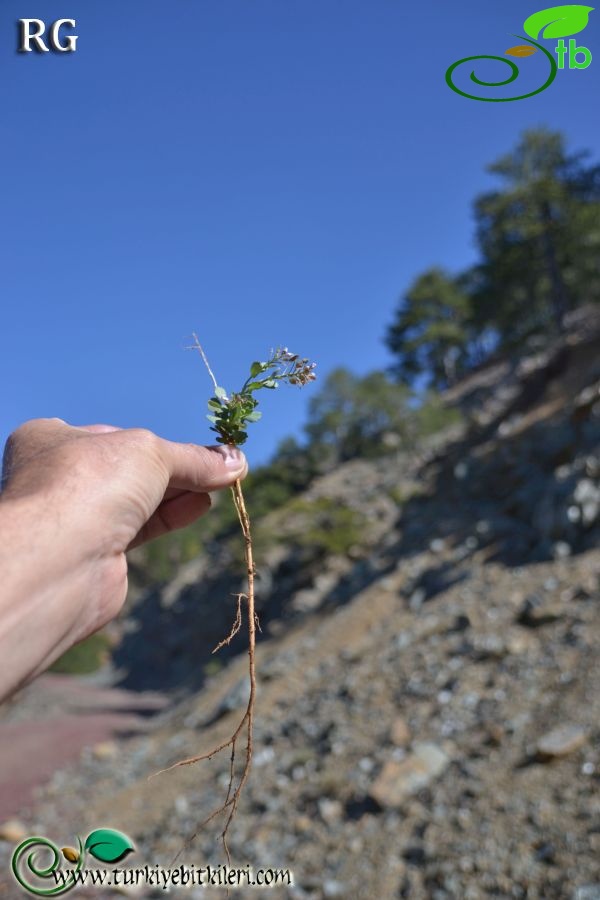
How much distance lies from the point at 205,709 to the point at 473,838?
979 cm

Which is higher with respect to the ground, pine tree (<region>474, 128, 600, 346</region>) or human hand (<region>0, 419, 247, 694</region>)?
pine tree (<region>474, 128, 600, 346</region>)

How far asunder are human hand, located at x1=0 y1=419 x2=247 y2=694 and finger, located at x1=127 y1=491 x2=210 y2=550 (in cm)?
17

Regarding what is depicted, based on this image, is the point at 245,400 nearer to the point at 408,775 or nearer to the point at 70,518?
the point at 70,518

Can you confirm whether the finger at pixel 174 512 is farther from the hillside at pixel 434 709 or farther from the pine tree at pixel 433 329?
the pine tree at pixel 433 329

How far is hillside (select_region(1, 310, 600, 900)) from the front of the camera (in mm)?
5836

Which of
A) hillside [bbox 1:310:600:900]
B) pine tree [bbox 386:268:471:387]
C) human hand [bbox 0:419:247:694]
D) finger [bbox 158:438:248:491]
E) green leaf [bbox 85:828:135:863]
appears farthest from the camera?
pine tree [bbox 386:268:471:387]

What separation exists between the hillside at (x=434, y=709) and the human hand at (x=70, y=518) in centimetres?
457

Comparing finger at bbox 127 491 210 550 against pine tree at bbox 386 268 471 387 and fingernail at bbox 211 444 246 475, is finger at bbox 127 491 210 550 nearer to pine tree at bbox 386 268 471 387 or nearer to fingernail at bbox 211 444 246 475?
fingernail at bbox 211 444 246 475

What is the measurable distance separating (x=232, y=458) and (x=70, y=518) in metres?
0.62

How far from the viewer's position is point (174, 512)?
7.20 feet

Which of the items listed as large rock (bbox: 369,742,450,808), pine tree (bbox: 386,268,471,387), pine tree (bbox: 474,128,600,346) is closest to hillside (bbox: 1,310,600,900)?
large rock (bbox: 369,742,450,808)

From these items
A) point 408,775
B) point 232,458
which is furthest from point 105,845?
point 408,775

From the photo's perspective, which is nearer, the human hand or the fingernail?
the human hand

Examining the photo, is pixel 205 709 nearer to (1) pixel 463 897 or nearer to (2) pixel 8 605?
(1) pixel 463 897
